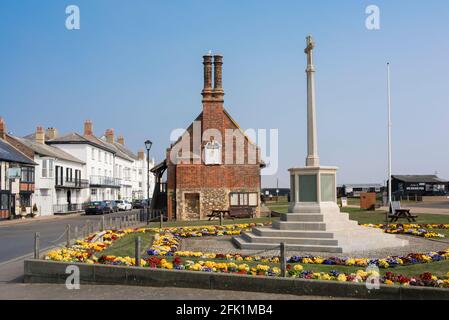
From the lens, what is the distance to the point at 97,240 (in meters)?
19.1

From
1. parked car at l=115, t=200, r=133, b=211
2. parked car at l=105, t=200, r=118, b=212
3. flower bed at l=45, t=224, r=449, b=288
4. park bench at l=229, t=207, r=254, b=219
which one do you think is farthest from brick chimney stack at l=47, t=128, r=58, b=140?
flower bed at l=45, t=224, r=449, b=288

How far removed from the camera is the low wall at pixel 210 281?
9.50 metres

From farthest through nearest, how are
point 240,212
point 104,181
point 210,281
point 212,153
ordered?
point 104,181, point 212,153, point 240,212, point 210,281

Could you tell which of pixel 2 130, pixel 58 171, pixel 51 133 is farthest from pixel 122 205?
pixel 2 130

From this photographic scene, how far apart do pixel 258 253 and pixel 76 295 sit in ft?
22.3

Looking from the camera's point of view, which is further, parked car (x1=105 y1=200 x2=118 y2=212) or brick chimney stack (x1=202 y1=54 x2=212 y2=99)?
parked car (x1=105 y1=200 x2=118 y2=212)

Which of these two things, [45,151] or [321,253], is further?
[45,151]

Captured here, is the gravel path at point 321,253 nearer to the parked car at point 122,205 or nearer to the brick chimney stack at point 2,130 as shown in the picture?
the brick chimney stack at point 2,130

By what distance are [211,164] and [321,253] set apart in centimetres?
2190

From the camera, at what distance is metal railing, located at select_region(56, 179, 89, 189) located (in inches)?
2319

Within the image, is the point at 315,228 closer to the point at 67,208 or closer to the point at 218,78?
the point at 218,78

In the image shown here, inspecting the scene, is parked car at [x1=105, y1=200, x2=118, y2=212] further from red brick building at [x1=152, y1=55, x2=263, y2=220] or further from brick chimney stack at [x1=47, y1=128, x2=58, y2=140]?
red brick building at [x1=152, y1=55, x2=263, y2=220]

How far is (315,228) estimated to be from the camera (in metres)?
17.0
